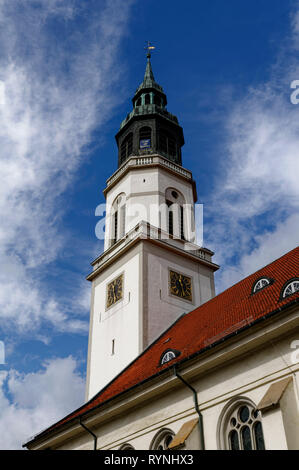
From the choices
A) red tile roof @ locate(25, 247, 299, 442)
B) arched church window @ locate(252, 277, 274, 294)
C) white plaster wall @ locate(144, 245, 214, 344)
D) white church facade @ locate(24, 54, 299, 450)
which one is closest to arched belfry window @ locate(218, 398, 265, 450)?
white church facade @ locate(24, 54, 299, 450)

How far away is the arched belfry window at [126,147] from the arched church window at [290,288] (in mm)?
18332

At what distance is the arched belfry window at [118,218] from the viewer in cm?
2836

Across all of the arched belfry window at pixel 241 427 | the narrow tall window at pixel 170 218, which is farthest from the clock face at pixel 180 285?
the arched belfry window at pixel 241 427

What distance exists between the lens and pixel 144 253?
25.0m

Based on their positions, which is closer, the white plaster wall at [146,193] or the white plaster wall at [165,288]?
the white plaster wall at [165,288]

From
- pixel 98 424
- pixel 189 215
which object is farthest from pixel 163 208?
pixel 98 424

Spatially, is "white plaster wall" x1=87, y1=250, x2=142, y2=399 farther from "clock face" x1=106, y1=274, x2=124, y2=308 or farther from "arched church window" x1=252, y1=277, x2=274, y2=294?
"arched church window" x1=252, y1=277, x2=274, y2=294

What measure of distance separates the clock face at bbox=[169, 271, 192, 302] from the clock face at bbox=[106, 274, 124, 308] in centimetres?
232

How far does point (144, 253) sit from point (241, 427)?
40.6 ft

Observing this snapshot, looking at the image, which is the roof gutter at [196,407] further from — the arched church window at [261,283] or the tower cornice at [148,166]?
the tower cornice at [148,166]

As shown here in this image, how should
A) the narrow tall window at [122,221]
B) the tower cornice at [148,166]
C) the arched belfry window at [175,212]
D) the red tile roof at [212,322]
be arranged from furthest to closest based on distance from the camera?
the tower cornice at [148,166] < the narrow tall window at [122,221] < the arched belfry window at [175,212] < the red tile roof at [212,322]

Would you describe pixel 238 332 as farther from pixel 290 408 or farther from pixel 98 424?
pixel 98 424
